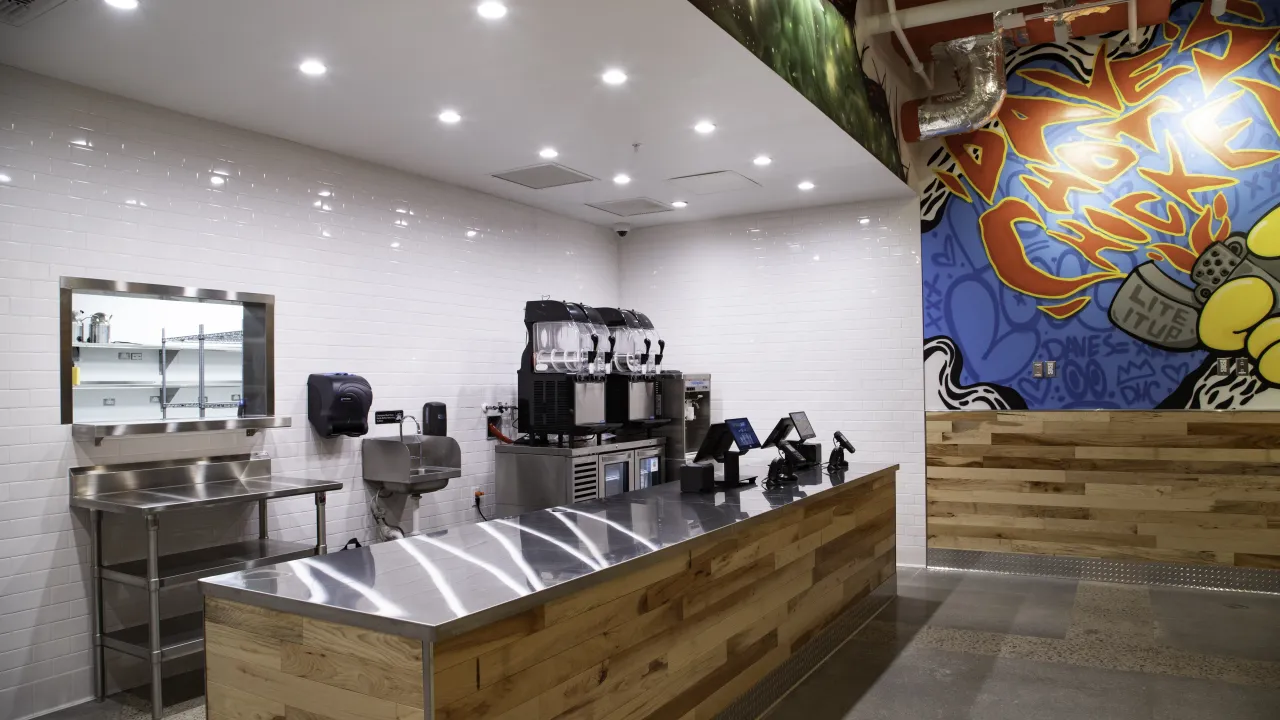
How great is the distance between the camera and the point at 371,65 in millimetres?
3924

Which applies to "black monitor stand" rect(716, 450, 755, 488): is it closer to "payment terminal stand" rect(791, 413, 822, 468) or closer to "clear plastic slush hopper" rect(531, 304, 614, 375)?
"payment terminal stand" rect(791, 413, 822, 468)

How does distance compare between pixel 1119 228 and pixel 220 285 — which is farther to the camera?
pixel 1119 228

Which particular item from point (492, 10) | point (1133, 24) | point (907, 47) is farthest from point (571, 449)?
point (1133, 24)

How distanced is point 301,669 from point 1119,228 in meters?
6.18

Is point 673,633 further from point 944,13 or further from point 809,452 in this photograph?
point 944,13

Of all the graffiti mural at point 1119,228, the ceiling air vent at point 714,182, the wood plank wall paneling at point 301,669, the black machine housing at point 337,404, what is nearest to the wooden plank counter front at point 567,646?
the wood plank wall paneling at point 301,669

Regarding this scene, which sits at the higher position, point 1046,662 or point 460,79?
point 460,79

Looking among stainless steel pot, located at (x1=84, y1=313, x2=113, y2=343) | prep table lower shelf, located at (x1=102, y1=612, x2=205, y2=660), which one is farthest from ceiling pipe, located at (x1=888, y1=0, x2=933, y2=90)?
prep table lower shelf, located at (x1=102, y1=612, x2=205, y2=660)

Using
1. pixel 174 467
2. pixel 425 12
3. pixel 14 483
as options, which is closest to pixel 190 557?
pixel 174 467

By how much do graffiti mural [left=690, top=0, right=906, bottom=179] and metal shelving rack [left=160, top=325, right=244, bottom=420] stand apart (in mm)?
3154

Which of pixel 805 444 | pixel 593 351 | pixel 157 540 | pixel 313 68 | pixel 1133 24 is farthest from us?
pixel 593 351

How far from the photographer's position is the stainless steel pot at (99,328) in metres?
4.24

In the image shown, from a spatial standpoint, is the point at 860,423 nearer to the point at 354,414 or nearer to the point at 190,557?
the point at 354,414

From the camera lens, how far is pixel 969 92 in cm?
621
